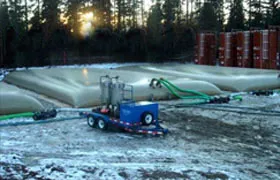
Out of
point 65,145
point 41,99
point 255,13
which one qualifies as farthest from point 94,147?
point 255,13

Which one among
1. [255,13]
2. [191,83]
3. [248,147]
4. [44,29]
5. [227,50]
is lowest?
[248,147]

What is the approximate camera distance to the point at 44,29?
28000 mm

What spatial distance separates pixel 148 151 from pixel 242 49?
19.5 meters

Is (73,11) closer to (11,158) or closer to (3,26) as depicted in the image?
(3,26)

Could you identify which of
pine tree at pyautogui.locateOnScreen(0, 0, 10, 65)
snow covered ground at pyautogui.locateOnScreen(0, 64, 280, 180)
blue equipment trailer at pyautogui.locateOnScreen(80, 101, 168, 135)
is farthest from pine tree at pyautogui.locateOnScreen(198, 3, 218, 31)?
blue equipment trailer at pyautogui.locateOnScreen(80, 101, 168, 135)

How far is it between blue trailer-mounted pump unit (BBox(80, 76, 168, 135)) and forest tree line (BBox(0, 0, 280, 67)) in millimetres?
18764

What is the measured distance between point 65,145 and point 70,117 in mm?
2892

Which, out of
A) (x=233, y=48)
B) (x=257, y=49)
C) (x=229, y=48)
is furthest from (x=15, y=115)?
(x=233, y=48)

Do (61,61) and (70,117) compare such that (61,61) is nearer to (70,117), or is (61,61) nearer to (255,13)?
(70,117)

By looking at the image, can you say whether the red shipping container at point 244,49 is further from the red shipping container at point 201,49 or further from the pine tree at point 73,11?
the pine tree at point 73,11

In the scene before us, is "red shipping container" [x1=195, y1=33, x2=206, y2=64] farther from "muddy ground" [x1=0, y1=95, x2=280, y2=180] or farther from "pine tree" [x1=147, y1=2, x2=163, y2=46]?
"muddy ground" [x1=0, y1=95, x2=280, y2=180]

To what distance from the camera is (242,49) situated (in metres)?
24.8

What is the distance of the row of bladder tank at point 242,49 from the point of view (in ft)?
72.3

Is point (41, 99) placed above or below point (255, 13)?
below
